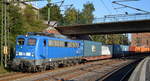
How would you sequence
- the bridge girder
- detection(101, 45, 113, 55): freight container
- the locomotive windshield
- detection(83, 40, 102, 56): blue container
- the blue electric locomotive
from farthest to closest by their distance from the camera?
detection(101, 45, 113, 55): freight container → the bridge girder → detection(83, 40, 102, 56): blue container → the locomotive windshield → the blue electric locomotive

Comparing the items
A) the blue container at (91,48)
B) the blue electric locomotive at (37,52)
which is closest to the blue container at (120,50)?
the blue container at (91,48)

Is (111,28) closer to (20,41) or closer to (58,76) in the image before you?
(20,41)

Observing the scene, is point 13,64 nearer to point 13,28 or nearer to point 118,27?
point 13,28

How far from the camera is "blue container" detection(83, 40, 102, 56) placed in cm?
3334

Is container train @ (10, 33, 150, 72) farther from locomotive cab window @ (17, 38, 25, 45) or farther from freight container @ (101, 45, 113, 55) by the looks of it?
freight container @ (101, 45, 113, 55)

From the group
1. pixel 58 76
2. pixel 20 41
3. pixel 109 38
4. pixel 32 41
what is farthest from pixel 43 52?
pixel 109 38

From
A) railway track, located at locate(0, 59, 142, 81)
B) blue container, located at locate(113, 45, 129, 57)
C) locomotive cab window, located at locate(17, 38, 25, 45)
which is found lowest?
blue container, located at locate(113, 45, 129, 57)

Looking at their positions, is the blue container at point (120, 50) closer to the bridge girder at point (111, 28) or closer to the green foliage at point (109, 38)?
the bridge girder at point (111, 28)

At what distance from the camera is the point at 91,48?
35812 mm

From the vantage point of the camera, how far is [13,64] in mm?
19766

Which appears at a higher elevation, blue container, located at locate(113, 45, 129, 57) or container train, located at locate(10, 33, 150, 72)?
container train, located at locate(10, 33, 150, 72)

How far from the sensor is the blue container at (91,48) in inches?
1313

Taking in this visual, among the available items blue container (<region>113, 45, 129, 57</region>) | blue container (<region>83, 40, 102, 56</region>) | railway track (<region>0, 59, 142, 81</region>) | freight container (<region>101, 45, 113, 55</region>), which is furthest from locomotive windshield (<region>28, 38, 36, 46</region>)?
blue container (<region>113, 45, 129, 57</region>)

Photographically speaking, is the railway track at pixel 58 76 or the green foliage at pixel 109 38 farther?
the green foliage at pixel 109 38
